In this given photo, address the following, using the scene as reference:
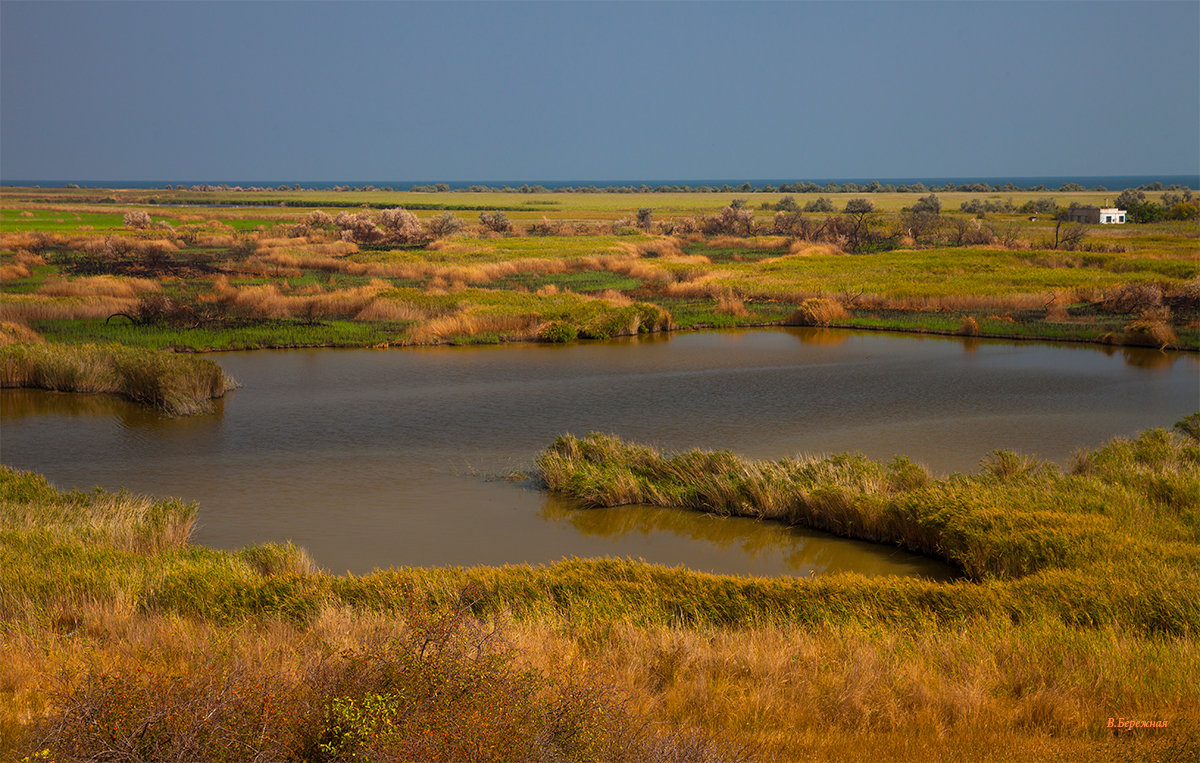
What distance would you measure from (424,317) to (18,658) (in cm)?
2737

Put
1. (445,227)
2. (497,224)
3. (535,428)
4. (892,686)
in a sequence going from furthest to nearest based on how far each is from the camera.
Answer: (497,224)
(445,227)
(535,428)
(892,686)

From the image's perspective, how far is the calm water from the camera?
1352cm

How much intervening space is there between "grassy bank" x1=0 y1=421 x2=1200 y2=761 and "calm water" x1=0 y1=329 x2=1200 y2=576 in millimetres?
2100

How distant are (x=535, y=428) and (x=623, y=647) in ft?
40.9

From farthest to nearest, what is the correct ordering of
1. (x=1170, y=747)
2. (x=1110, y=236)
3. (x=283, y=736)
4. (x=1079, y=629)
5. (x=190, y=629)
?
(x=1110, y=236) < (x=1079, y=629) < (x=190, y=629) < (x=1170, y=747) < (x=283, y=736)

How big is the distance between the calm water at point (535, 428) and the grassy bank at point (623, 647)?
2100 mm

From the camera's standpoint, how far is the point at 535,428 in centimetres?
1989

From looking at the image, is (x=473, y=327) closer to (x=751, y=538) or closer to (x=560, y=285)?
(x=560, y=285)

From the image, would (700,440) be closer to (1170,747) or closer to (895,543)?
(895,543)

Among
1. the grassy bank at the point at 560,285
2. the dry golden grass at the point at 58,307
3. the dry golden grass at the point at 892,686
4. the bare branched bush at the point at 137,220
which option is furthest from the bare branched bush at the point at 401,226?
the dry golden grass at the point at 892,686

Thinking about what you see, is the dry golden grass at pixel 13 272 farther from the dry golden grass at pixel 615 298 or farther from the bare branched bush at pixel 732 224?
the bare branched bush at pixel 732 224

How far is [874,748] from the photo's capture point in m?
5.98

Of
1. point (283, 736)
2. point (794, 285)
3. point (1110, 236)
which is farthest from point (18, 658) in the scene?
point (1110, 236)

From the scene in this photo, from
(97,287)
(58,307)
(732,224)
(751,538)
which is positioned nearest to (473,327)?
(58,307)
